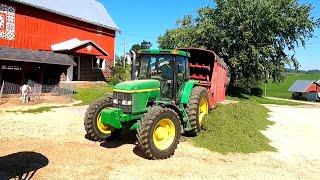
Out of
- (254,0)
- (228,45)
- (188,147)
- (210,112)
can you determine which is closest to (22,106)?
(210,112)

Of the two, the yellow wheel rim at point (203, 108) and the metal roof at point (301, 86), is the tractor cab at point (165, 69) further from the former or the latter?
the metal roof at point (301, 86)

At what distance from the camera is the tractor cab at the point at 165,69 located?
12.1m

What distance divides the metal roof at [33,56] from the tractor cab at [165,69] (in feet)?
46.7

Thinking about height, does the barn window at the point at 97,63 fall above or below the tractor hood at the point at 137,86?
above

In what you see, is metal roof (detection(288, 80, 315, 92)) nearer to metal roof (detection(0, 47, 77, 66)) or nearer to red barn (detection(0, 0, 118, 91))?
red barn (detection(0, 0, 118, 91))

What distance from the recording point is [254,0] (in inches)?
1667

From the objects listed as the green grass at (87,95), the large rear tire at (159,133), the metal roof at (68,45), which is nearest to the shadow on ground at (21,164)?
the large rear tire at (159,133)

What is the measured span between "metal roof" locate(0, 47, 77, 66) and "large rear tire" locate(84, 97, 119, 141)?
45.4 feet

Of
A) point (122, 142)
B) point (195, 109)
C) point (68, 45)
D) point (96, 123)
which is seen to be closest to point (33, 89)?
point (68, 45)

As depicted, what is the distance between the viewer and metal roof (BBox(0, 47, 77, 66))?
2477 cm

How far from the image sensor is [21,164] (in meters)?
9.40

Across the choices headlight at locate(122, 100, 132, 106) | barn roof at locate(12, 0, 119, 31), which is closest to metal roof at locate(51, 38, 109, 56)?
barn roof at locate(12, 0, 119, 31)

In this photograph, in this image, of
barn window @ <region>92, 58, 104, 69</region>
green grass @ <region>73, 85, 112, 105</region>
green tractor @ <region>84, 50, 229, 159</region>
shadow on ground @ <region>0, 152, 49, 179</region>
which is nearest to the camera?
shadow on ground @ <region>0, 152, 49, 179</region>

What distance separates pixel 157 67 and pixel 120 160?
11.3ft
